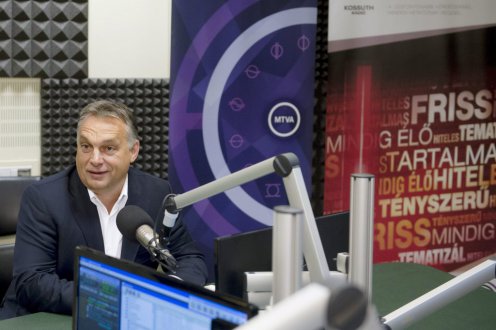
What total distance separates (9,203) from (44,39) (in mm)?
1496

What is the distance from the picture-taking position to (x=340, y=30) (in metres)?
4.09

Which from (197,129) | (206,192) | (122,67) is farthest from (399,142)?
(206,192)

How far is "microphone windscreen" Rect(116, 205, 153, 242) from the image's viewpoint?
1.56 m

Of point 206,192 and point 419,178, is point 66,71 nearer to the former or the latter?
point 419,178

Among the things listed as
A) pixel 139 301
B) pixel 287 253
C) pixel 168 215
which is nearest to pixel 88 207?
pixel 168 215

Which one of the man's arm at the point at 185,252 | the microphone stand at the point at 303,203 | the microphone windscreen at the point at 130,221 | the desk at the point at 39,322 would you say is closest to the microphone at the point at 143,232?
the microphone windscreen at the point at 130,221

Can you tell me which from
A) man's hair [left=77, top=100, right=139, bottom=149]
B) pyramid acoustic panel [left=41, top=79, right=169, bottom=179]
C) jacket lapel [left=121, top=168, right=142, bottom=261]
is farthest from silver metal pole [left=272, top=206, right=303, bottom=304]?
pyramid acoustic panel [left=41, top=79, right=169, bottom=179]

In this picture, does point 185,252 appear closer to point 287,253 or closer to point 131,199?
point 131,199

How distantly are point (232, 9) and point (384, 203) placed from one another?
157 cm

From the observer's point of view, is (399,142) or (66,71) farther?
(399,142)

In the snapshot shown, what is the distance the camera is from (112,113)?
2.45m

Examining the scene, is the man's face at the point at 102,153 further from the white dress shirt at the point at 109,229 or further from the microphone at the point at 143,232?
the microphone at the point at 143,232

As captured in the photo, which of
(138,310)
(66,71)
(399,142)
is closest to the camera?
(138,310)

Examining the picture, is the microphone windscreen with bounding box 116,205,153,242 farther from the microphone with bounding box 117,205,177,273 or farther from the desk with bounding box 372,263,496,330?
the desk with bounding box 372,263,496,330
